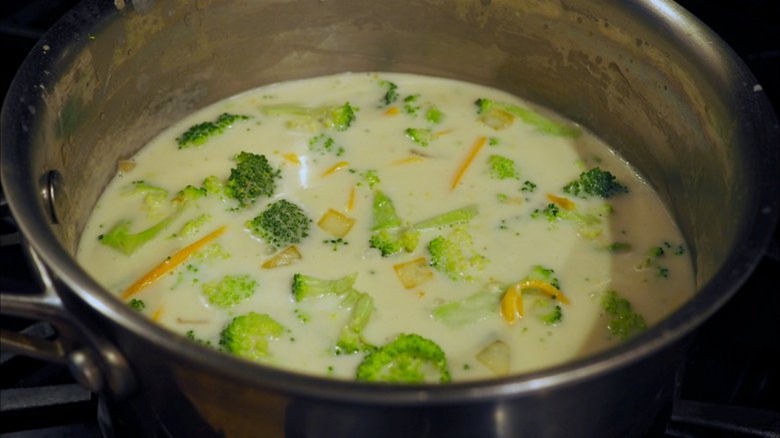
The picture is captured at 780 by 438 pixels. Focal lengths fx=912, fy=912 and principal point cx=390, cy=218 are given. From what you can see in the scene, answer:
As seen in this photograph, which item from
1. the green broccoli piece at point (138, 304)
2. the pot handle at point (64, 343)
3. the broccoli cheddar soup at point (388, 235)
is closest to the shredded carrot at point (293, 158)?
the broccoli cheddar soup at point (388, 235)

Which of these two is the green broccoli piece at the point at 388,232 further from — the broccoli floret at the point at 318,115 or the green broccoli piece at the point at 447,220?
the broccoli floret at the point at 318,115

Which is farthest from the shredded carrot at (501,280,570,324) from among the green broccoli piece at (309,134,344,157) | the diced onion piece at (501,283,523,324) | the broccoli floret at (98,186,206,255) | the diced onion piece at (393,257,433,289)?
the broccoli floret at (98,186,206,255)

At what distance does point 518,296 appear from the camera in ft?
6.06

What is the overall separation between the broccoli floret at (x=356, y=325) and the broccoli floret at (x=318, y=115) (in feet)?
2.07

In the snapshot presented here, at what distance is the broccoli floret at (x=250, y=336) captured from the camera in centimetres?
172

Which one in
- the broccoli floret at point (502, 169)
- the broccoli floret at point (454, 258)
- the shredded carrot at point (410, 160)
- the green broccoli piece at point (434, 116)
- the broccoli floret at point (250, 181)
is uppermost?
the green broccoli piece at point (434, 116)

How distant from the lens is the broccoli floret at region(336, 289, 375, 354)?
1735 millimetres

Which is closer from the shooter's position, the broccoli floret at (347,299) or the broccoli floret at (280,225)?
the broccoli floret at (347,299)

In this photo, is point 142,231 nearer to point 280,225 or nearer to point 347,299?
point 280,225

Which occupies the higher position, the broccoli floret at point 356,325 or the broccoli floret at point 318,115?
the broccoli floret at point 318,115

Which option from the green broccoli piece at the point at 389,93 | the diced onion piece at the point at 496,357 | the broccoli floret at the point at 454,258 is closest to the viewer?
the diced onion piece at the point at 496,357

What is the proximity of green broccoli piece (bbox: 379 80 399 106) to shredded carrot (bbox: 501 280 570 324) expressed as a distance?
769mm

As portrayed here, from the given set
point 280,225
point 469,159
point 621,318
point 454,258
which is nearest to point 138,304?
point 280,225

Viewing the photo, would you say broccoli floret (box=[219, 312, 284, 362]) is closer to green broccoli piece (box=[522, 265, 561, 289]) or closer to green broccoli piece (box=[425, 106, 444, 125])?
green broccoli piece (box=[522, 265, 561, 289])
